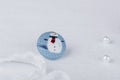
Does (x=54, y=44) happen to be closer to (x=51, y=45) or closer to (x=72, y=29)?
(x=51, y=45)

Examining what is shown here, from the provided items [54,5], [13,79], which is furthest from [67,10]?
[13,79]

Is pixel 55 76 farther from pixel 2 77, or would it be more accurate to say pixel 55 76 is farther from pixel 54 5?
pixel 54 5

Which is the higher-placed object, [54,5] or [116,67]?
[54,5]

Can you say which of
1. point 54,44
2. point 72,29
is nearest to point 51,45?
point 54,44
